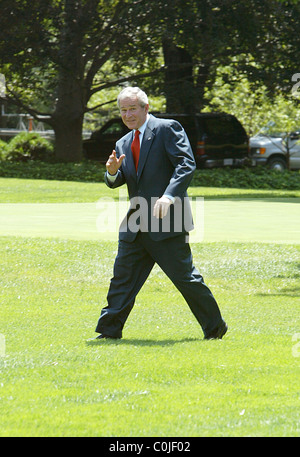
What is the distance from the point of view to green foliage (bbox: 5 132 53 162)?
32.1 metres

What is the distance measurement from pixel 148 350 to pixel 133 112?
1754mm

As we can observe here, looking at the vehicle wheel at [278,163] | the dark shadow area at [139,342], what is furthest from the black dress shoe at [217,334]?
the vehicle wheel at [278,163]

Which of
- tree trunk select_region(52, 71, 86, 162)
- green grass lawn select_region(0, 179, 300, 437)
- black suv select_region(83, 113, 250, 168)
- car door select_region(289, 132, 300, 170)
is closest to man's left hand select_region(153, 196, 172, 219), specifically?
green grass lawn select_region(0, 179, 300, 437)

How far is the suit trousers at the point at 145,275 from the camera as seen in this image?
660 centimetres

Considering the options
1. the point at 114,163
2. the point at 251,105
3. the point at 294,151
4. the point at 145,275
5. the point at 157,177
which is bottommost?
the point at 294,151

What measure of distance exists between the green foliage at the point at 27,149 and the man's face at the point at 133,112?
84.2 ft

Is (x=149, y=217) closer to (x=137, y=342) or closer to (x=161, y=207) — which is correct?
(x=161, y=207)

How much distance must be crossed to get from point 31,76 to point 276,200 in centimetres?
1251

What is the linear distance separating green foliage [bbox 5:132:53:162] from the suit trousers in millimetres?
25498

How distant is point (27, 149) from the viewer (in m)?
32.3

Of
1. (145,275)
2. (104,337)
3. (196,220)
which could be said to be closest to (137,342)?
(104,337)

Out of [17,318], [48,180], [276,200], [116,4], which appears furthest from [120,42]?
[17,318]

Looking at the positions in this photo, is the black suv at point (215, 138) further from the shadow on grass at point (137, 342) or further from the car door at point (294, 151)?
the shadow on grass at point (137, 342)

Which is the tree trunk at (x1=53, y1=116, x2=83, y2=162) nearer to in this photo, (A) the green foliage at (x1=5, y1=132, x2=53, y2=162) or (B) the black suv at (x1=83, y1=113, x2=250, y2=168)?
(A) the green foliage at (x1=5, y1=132, x2=53, y2=162)
